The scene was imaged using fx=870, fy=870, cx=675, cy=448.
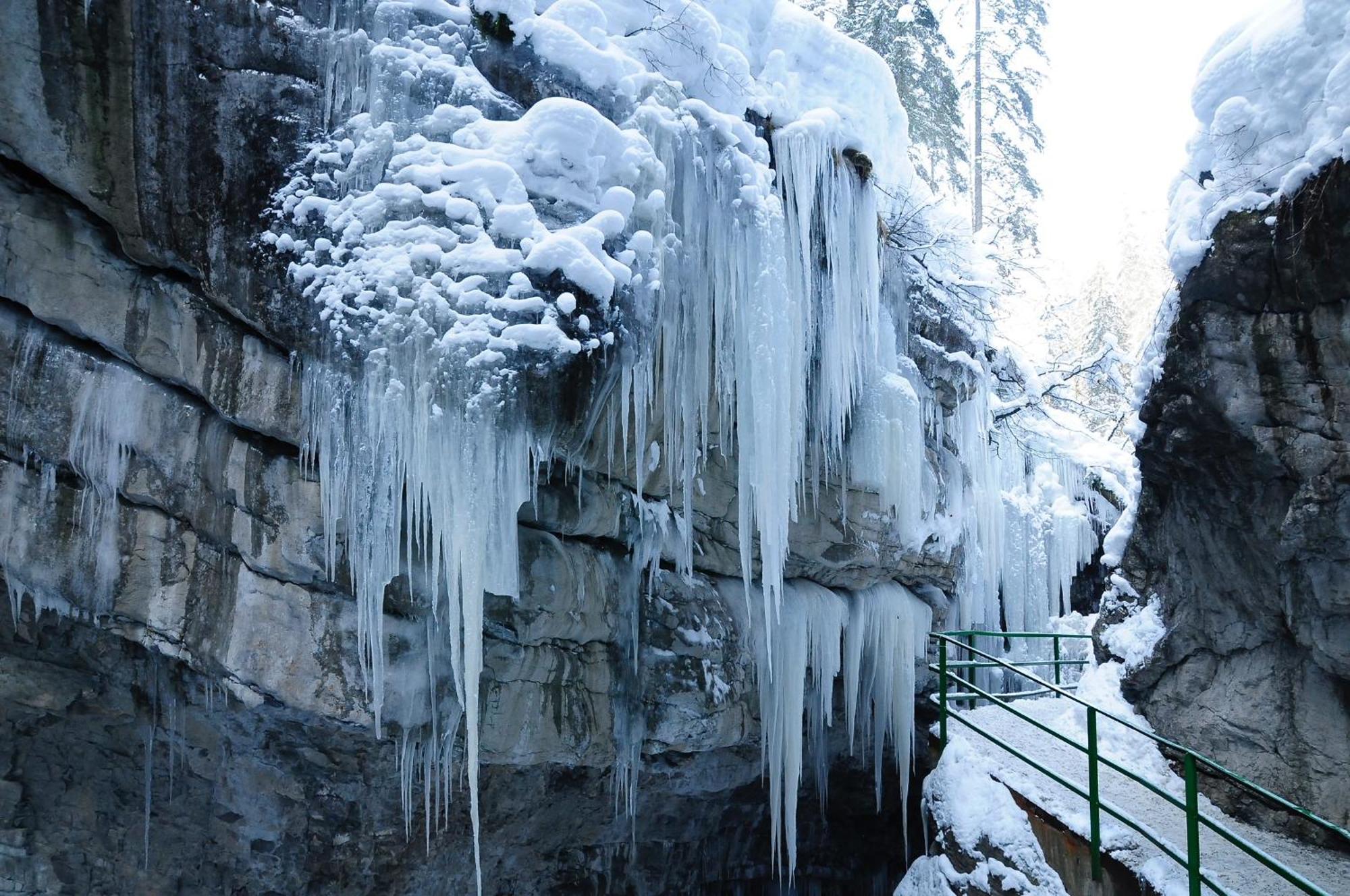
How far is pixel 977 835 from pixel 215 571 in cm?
543

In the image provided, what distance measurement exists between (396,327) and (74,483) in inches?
112

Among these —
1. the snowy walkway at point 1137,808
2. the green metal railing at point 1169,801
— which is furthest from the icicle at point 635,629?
the snowy walkway at point 1137,808

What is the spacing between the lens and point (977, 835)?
6.07 meters

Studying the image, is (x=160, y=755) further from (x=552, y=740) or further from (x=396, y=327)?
(x=396, y=327)

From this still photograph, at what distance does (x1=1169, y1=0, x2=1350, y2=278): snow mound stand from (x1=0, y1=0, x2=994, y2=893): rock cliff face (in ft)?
12.0

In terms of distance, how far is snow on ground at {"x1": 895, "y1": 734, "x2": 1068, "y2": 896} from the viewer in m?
5.66

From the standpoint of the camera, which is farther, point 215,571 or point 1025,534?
point 1025,534

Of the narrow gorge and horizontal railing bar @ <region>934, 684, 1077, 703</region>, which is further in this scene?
horizontal railing bar @ <region>934, 684, 1077, 703</region>

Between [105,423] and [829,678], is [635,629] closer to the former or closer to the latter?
[829,678]

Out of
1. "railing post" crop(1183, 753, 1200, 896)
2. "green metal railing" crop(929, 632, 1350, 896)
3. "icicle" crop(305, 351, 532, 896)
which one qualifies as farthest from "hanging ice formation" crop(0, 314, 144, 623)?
"railing post" crop(1183, 753, 1200, 896)

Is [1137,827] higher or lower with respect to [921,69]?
lower

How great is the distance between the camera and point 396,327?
15.6 ft

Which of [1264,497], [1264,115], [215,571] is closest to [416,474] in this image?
[215,571]

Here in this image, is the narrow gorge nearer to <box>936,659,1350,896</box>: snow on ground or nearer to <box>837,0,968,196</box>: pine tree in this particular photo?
<box>936,659,1350,896</box>: snow on ground
